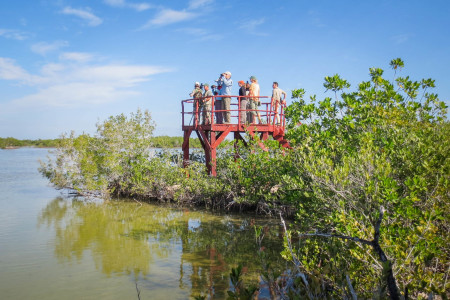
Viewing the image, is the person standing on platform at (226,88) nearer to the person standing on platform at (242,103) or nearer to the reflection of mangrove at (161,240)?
the person standing on platform at (242,103)

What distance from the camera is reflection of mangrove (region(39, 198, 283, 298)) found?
7.88 m

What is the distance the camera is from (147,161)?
1623 cm

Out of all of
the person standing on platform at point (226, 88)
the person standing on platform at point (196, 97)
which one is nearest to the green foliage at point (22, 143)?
the person standing on platform at point (196, 97)

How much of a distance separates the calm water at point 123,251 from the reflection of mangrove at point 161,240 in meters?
0.02

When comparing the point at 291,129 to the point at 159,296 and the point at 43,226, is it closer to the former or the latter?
the point at 159,296

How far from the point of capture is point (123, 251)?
30.5ft

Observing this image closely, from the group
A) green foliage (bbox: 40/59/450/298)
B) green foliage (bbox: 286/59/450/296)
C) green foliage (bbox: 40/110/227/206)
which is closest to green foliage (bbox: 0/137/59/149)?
green foliage (bbox: 40/110/227/206)

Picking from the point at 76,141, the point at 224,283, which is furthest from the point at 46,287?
the point at 76,141

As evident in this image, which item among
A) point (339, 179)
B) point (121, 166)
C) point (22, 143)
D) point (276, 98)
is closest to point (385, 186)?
point (339, 179)

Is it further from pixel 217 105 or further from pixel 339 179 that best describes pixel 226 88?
pixel 339 179

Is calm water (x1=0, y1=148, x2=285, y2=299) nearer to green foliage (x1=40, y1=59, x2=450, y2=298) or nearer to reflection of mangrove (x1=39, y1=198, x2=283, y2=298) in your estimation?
reflection of mangrove (x1=39, y1=198, x2=283, y2=298)

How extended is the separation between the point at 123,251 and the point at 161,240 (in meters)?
1.22

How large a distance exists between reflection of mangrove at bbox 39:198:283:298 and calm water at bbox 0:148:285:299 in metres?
0.02

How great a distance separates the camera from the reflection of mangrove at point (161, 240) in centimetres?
788
